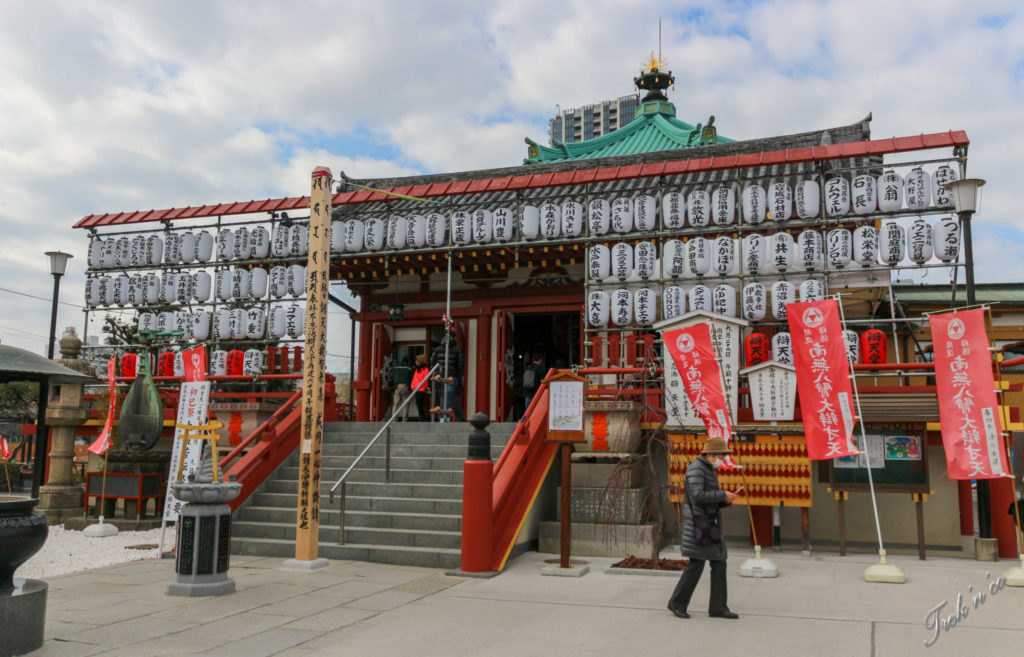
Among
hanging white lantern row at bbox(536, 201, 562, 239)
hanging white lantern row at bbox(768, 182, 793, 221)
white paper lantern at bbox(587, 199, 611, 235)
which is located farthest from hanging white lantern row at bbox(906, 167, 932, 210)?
hanging white lantern row at bbox(536, 201, 562, 239)

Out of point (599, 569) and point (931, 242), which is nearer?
point (599, 569)

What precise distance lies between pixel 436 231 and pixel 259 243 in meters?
3.72

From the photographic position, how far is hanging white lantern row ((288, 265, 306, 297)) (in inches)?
595

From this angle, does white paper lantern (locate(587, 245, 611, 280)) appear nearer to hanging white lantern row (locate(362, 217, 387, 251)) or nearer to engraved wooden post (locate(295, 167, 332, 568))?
hanging white lantern row (locate(362, 217, 387, 251))

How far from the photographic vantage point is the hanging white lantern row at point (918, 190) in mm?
11500

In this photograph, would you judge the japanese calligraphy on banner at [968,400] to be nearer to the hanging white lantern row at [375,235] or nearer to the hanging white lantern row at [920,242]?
the hanging white lantern row at [920,242]

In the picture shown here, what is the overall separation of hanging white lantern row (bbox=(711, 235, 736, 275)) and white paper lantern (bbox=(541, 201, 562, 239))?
286 cm

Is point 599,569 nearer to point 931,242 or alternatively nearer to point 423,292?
point 931,242

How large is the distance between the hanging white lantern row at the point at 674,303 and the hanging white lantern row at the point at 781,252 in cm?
146

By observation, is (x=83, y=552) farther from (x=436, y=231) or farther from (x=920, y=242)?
(x=920, y=242)

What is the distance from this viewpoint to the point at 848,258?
1183 centimetres

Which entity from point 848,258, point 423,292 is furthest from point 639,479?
Result: point 423,292

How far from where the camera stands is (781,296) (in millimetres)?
12156

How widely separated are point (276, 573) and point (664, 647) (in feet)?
15.9
